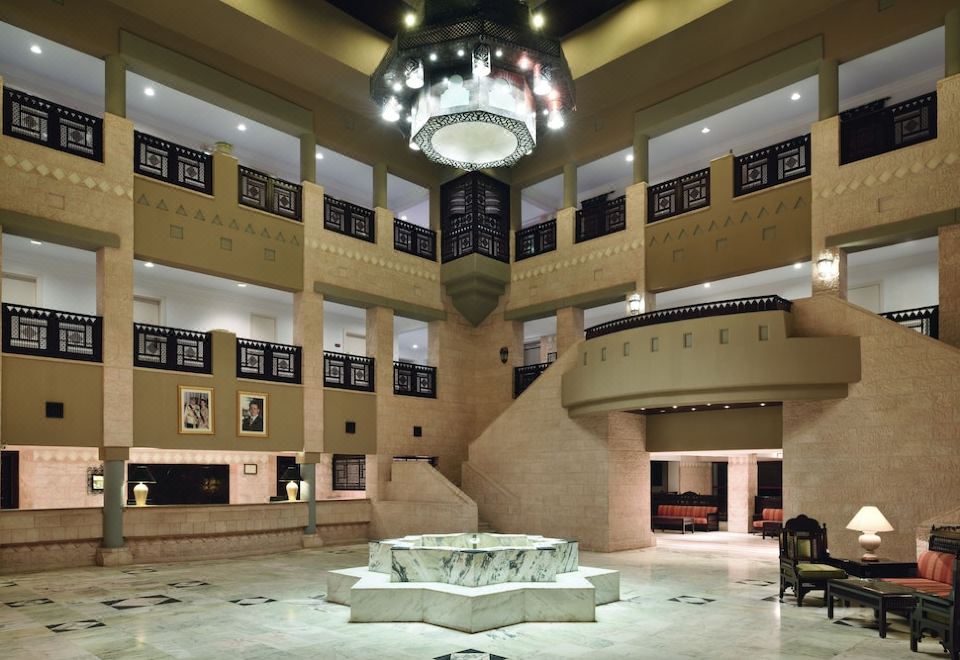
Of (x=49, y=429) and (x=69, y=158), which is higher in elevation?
(x=69, y=158)

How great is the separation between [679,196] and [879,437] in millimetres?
6751

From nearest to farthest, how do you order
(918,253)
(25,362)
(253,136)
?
(25,362) < (918,253) < (253,136)

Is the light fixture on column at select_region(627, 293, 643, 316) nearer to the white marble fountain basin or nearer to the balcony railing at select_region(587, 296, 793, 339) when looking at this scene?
the balcony railing at select_region(587, 296, 793, 339)

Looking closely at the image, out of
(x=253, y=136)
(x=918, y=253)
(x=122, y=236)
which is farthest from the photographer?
(x=253, y=136)

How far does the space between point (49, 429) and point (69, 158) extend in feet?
15.5

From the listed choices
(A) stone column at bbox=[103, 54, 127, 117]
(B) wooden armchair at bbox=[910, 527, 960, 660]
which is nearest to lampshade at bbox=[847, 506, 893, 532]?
(B) wooden armchair at bbox=[910, 527, 960, 660]

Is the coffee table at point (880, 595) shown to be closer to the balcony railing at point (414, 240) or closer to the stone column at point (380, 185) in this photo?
the balcony railing at point (414, 240)

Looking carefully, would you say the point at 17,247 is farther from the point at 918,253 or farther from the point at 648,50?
the point at 918,253

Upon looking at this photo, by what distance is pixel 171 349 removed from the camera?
14578 millimetres

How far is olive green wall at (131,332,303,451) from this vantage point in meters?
14.0

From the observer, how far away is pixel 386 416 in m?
18.0

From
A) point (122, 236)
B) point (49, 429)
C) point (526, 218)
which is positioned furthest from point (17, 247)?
point (526, 218)

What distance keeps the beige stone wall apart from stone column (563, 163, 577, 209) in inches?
280

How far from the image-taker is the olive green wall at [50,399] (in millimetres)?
12297
